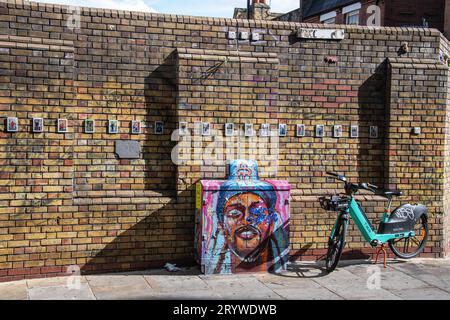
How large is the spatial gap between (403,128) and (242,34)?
2.74 metres

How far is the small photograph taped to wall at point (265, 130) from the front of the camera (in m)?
7.59

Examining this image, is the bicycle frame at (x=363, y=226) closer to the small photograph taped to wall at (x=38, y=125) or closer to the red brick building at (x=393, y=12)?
the small photograph taped to wall at (x=38, y=125)

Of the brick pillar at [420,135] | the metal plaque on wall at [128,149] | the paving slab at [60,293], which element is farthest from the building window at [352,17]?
the paving slab at [60,293]

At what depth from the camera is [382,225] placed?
24.9ft

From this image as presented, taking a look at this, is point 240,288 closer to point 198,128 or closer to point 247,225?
point 247,225

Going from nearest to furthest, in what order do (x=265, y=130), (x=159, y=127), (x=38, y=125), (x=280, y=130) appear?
(x=38, y=125) → (x=159, y=127) → (x=265, y=130) → (x=280, y=130)

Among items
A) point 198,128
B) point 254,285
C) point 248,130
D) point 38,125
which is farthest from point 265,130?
point 38,125

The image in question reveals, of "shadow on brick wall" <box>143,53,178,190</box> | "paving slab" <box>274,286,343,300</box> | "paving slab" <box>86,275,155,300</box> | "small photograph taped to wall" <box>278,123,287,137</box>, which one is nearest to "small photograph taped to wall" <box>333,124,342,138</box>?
"small photograph taped to wall" <box>278,123,287,137</box>

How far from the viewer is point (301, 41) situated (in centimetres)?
788

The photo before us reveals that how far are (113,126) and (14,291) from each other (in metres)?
2.38

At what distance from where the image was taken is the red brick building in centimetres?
1842

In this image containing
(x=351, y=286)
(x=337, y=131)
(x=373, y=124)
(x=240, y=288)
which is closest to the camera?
(x=240, y=288)

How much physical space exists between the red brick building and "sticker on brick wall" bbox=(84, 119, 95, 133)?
13.2 meters

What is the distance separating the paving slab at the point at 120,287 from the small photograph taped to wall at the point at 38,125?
1.95m
